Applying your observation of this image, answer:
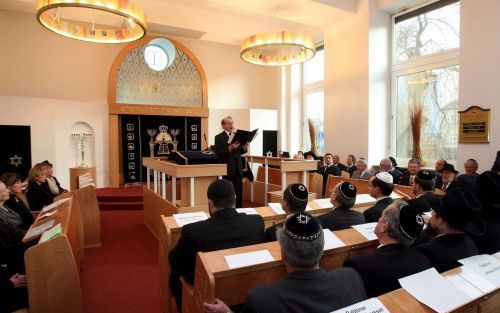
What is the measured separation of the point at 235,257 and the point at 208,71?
30.9 feet

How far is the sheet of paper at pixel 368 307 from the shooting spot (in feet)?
3.76

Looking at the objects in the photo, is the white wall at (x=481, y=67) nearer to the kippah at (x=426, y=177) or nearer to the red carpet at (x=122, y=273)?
the kippah at (x=426, y=177)

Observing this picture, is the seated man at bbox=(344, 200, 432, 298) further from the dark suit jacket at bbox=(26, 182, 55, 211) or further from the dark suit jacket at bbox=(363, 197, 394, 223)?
the dark suit jacket at bbox=(26, 182, 55, 211)

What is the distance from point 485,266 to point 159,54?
961cm

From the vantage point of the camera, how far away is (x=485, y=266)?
161 cm

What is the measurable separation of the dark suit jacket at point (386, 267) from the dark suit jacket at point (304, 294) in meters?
0.24

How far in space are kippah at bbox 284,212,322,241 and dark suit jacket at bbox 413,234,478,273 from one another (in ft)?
2.71

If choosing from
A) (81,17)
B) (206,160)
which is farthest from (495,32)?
(81,17)

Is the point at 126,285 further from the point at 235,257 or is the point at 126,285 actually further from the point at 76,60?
the point at 76,60

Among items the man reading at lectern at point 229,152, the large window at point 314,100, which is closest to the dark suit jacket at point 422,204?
the man reading at lectern at point 229,152

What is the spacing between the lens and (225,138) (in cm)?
456

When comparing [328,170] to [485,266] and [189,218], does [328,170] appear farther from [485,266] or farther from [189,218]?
[485,266]

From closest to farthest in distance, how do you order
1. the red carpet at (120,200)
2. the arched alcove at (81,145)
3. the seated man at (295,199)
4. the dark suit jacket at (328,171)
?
the seated man at (295,199) → the dark suit jacket at (328,171) → the red carpet at (120,200) → the arched alcove at (81,145)

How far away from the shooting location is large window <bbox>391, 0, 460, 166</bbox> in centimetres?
640
